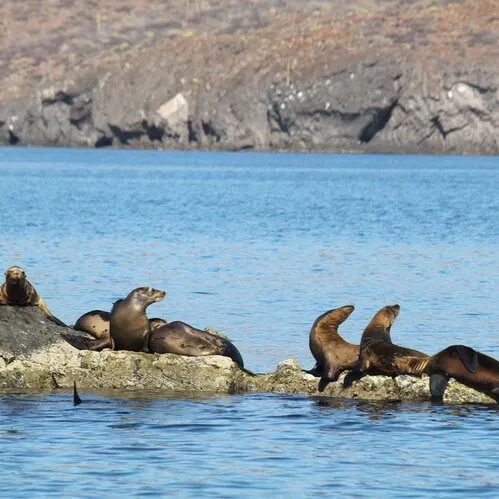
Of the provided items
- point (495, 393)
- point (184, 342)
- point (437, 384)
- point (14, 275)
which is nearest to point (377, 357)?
point (437, 384)

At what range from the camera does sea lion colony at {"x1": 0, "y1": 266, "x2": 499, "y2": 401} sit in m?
19.3

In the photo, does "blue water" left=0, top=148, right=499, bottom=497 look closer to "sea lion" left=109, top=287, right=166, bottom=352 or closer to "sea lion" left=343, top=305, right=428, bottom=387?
"sea lion" left=343, top=305, right=428, bottom=387

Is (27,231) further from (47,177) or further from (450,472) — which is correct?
(47,177)

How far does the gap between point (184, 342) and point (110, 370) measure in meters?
1.09

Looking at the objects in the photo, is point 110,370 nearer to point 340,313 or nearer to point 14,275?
point 14,275

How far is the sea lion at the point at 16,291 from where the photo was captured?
20844 mm

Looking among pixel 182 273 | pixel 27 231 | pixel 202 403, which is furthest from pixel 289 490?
pixel 27 231

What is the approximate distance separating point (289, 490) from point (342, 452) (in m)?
1.73

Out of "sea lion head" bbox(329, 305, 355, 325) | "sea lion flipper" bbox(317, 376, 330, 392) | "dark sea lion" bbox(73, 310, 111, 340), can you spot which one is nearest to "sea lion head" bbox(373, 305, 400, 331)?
"sea lion head" bbox(329, 305, 355, 325)

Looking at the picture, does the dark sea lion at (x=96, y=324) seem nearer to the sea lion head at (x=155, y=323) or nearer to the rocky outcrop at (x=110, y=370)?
the sea lion head at (x=155, y=323)

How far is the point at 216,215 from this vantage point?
2982 inches

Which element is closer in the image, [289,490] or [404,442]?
[289,490]

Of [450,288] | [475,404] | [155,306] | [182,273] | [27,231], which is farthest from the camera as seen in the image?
[27,231]

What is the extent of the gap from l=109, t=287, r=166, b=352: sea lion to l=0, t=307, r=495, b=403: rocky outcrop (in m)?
0.26
